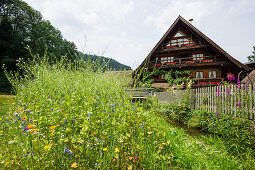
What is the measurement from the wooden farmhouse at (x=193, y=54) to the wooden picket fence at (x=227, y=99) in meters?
8.82

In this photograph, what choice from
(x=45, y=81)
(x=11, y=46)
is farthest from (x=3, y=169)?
(x=11, y=46)

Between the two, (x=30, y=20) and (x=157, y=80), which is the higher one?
(x=30, y=20)

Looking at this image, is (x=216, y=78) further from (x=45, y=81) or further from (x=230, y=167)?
(x=45, y=81)

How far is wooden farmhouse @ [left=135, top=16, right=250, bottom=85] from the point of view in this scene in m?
14.8

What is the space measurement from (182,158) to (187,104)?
171 inches

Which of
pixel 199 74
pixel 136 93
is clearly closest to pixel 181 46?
pixel 199 74

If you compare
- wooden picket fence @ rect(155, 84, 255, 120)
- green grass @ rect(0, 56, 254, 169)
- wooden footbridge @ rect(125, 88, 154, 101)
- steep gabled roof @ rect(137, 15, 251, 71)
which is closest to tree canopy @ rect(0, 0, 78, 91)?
steep gabled roof @ rect(137, 15, 251, 71)

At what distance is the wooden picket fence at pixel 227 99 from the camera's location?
3.59 metres

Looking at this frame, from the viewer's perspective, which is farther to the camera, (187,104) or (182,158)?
(187,104)

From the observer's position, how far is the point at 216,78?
47.6 ft

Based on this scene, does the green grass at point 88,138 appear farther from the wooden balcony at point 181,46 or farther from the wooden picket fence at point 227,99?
the wooden balcony at point 181,46

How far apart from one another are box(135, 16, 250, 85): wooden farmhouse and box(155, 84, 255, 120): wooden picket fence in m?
8.82

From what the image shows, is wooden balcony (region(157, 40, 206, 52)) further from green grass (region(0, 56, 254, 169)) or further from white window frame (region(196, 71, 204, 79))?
green grass (region(0, 56, 254, 169))

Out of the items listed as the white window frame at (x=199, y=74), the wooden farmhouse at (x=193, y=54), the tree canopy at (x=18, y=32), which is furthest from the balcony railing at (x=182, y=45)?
the tree canopy at (x=18, y=32)
